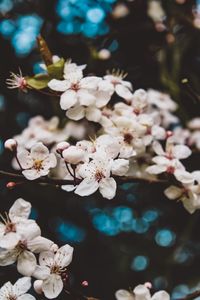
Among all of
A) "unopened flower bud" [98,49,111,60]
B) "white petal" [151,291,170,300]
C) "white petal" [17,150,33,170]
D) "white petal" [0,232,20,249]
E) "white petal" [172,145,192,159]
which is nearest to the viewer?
"white petal" [0,232,20,249]

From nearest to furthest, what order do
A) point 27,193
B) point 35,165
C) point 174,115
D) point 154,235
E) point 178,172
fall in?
point 35,165, point 178,172, point 174,115, point 27,193, point 154,235

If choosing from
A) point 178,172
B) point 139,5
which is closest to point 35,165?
point 178,172

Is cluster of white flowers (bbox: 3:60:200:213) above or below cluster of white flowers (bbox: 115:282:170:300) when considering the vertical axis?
above

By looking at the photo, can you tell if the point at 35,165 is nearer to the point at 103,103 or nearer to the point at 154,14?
the point at 103,103

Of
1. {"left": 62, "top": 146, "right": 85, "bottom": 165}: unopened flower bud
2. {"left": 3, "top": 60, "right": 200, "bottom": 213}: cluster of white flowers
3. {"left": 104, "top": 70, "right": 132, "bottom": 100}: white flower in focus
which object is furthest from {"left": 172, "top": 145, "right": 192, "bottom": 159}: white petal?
{"left": 62, "top": 146, "right": 85, "bottom": 165}: unopened flower bud

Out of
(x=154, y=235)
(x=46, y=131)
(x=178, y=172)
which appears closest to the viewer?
(x=178, y=172)

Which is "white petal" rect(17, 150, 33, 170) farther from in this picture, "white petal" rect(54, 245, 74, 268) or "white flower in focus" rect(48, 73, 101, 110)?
"white petal" rect(54, 245, 74, 268)

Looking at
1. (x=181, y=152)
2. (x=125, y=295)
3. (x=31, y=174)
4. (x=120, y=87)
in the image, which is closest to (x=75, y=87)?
(x=120, y=87)
